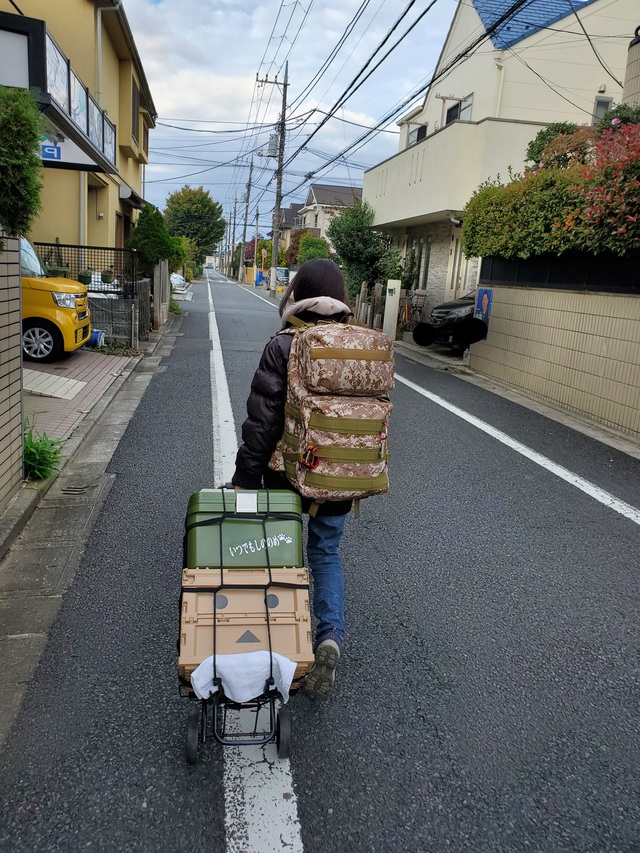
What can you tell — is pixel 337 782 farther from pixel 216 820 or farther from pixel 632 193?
pixel 632 193

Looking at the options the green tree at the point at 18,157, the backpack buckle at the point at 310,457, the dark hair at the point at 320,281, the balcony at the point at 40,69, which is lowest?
the backpack buckle at the point at 310,457

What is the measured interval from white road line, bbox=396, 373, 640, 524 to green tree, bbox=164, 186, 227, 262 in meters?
60.3

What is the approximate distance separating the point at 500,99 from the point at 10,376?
1629 cm

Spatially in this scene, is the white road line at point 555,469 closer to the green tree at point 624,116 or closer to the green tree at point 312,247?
the green tree at point 624,116

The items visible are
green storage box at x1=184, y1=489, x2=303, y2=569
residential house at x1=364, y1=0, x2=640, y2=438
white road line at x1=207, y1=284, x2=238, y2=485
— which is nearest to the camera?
green storage box at x1=184, y1=489, x2=303, y2=569

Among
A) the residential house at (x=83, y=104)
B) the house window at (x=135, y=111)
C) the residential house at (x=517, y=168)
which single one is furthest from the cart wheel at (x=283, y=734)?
the house window at (x=135, y=111)

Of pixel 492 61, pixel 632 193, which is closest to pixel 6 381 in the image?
pixel 632 193

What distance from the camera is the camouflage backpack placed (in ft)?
8.30

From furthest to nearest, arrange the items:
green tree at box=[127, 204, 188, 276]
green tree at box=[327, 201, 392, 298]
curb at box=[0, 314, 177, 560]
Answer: green tree at box=[327, 201, 392, 298] < green tree at box=[127, 204, 188, 276] < curb at box=[0, 314, 177, 560]

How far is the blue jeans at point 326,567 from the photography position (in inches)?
111

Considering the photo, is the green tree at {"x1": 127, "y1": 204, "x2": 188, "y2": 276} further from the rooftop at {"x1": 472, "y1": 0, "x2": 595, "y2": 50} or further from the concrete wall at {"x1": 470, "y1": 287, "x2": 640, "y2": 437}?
the rooftop at {"x1": 472, "y1": 0, "x2": 595, "y2": 50}

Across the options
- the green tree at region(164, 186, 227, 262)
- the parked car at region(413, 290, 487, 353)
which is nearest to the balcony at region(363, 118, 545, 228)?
the parked car at region(413, 290, 487, 353)

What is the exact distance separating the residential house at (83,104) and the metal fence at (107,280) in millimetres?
1480

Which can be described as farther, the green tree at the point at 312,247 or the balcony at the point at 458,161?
the green tree at the point at 312,247
